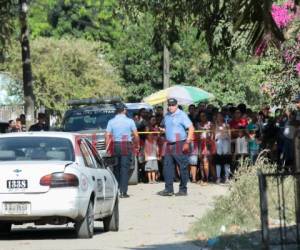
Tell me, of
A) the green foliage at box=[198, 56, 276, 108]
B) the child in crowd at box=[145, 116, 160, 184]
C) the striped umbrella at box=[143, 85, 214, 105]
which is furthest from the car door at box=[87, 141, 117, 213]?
the green foliage at box=[198, 56, 276, 108]

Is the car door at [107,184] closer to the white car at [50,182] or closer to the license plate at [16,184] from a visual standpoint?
the white car at [50,182]

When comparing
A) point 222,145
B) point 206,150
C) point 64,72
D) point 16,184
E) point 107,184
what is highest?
point 64,72

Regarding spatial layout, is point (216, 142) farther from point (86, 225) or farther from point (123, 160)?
point (86, 225)

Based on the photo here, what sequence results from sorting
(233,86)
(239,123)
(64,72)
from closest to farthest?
(239,123) → (233,86) → (64,72)

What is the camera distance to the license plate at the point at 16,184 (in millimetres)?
12445

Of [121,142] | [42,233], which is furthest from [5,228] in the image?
[121,142]

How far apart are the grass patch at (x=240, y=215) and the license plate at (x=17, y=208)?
7.93ft

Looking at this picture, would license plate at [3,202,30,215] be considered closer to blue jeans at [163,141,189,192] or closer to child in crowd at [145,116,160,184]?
blue jeans at [163,141,189,192]

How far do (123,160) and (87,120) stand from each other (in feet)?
14.3

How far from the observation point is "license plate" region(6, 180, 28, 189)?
12445 mm

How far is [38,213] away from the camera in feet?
40.8

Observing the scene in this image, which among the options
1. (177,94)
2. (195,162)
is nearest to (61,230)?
(195,162)

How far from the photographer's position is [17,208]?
12430 mm

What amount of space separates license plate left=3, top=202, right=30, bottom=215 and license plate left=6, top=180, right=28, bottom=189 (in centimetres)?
22
